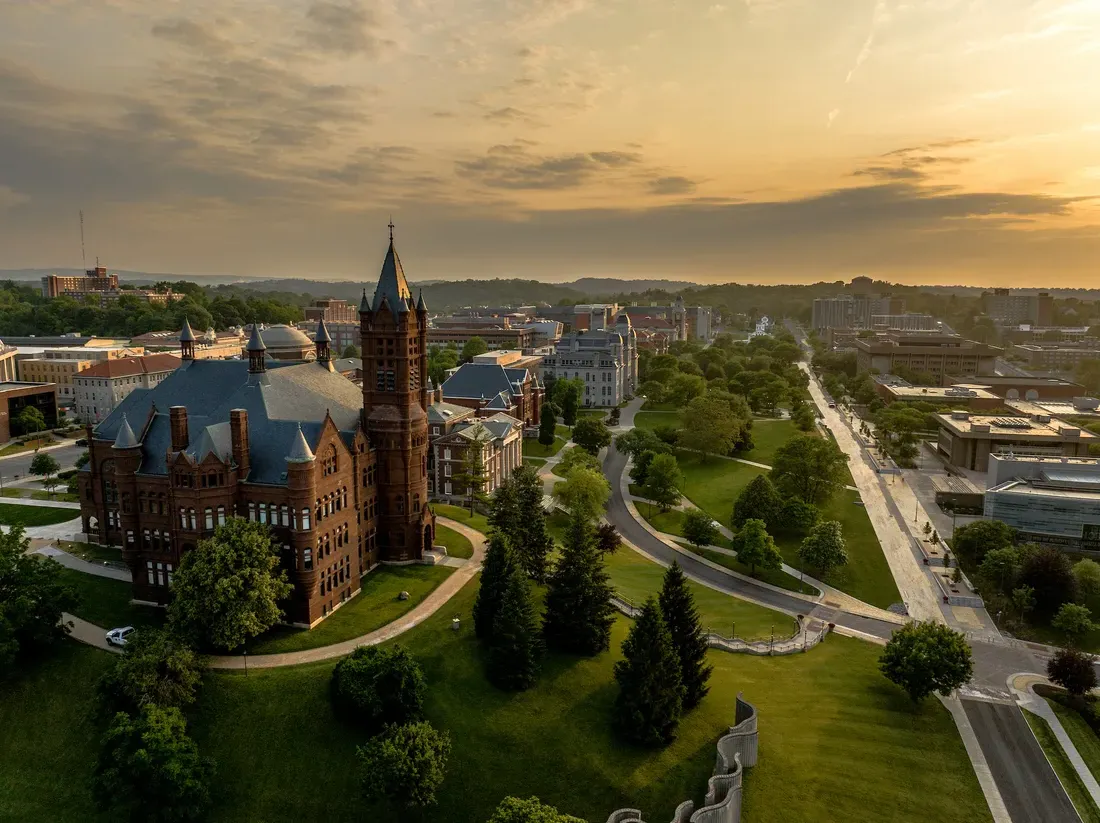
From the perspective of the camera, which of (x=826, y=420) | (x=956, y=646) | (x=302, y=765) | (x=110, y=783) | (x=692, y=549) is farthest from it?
(x=826, y=420)

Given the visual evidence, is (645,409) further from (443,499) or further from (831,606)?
(831,606)

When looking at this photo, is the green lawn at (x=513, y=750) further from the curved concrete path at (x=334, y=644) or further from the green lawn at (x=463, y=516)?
the green lawn at (x=463, y=516)

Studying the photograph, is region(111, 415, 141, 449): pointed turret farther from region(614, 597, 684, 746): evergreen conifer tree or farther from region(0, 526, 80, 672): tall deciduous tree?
region(614, 597, 684, 746): evergreen conifer tree

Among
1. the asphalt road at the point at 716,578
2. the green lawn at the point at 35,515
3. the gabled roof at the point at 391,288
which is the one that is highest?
the gabled roof at the point at 391,288

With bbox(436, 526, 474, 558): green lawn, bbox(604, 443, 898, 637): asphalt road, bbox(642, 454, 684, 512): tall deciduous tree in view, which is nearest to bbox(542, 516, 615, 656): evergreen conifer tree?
bbox(604, 443, 898, 637): asphalt road

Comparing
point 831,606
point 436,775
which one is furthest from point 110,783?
point 831,606

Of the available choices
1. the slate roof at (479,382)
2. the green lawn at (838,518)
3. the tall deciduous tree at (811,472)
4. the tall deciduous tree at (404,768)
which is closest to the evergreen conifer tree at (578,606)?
the tall deciduous tree at (404,768)
